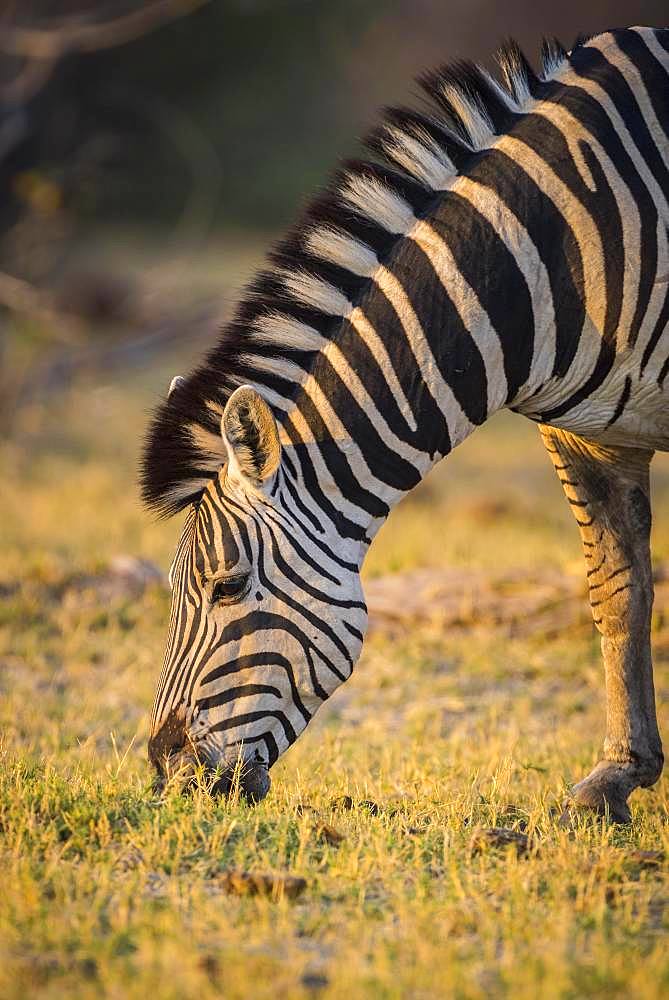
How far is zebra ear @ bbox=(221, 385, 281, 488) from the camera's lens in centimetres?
417

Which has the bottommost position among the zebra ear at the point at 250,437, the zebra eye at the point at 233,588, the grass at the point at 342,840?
the grass at the point at 342,840

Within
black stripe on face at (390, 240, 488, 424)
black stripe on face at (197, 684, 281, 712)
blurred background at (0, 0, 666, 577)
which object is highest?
blurred background at (0, 0, 666, 577)

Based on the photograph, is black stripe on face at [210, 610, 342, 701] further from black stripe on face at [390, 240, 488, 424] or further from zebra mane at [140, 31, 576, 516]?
black stripe on face at [390, 240, 488, 424]

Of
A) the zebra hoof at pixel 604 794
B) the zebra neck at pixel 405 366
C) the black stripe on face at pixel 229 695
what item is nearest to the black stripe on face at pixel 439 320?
the zebra neck at pixel 405 366

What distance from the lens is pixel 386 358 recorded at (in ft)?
14.7

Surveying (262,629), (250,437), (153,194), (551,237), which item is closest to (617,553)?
(551,237)

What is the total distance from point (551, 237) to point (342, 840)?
230 centimetres

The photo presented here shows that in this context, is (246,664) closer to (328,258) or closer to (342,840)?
(342,840)

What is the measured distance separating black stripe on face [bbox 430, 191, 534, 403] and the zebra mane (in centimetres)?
15

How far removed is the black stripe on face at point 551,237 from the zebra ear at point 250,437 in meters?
1.19

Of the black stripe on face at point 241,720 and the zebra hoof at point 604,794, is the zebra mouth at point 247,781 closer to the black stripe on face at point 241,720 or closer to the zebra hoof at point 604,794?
the black stripe on face at point 241,720

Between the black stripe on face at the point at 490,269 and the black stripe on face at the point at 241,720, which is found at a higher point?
the black stripe on face at the point at 490,269

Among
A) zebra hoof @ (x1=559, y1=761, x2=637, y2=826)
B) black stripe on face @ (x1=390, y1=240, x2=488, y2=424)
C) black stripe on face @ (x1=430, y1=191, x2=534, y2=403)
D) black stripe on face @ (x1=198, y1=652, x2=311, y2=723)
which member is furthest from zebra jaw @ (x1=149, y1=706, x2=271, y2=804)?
black stripe on face @ (x1=430, y1=191, x2=534, y2=403)

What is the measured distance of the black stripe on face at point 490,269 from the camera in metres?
4.53
